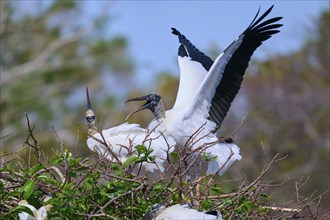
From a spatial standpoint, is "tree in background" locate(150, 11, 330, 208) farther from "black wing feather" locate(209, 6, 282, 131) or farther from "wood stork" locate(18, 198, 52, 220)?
"wood stork" locate(18, 198, 52, 220)

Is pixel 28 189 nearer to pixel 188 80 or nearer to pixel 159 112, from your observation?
pixel 159 112

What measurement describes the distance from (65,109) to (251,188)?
66.1 ft

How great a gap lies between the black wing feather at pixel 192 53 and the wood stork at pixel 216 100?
0.63 meters

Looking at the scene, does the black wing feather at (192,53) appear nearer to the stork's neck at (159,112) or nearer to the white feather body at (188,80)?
the white feather body at (188,80)

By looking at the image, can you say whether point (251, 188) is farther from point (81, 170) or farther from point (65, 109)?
point (65, 109)

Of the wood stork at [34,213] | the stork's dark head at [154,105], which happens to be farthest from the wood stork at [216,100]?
the wood stork at [34,213]

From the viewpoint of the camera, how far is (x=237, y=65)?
6363 millimetres

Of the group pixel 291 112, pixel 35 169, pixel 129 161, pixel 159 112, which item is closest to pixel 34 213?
pixel 35 169

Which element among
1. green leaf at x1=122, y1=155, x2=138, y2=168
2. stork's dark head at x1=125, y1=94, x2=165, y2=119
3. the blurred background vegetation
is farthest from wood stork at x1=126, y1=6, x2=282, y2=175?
the blurred background vegetation

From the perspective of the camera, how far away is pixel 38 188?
14.4 ft

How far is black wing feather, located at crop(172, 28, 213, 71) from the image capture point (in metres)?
7.18

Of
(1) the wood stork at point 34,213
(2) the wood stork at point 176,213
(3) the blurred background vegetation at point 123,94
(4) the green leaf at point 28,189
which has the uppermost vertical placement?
(4) the green leaf at point 28,189

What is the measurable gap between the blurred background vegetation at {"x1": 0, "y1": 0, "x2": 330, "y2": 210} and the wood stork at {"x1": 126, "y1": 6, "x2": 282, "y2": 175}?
9185 millimetres

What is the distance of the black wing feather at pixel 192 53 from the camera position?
7.18 metres
